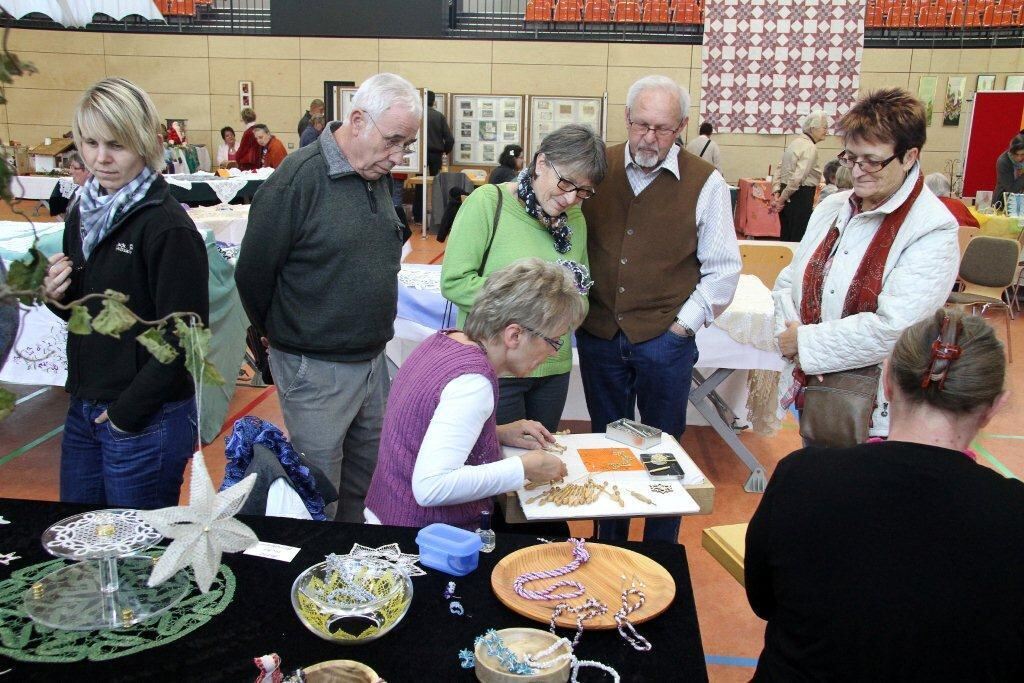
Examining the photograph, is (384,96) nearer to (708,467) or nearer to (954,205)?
(708,467)

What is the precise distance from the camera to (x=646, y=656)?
1217 mm

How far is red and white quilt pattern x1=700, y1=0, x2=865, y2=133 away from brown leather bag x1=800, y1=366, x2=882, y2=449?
1041 centimetres

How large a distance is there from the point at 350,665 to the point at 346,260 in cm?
120

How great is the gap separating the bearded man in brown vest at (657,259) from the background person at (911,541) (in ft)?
4.13

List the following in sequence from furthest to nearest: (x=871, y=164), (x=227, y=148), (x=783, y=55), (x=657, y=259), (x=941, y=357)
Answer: (x=227, y=148) → (x=783, y=55) → (x=657, y=259) → (x=871, y=164) → (x=941, y=357)

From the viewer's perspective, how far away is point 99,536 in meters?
1.31

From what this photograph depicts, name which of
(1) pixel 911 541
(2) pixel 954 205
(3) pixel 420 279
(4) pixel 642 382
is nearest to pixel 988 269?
(2) pixel 954 205

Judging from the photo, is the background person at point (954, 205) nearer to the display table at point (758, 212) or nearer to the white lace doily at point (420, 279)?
the display table at point (758, 212)

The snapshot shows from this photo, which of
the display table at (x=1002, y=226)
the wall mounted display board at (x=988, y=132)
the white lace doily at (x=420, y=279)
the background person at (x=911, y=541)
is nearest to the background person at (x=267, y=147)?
the white lace doily at (x=420, y=279)

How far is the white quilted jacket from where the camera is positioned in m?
1.96

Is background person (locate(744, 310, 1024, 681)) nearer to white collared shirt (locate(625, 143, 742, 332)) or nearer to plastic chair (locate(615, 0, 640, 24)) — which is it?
white collared shirt (locate(625, 143, 742, 332))

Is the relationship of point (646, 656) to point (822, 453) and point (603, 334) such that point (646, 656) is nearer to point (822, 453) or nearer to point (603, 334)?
point (822, 453)

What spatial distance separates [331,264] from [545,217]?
63cm

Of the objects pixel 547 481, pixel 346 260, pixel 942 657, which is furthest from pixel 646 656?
pixel 346 260
